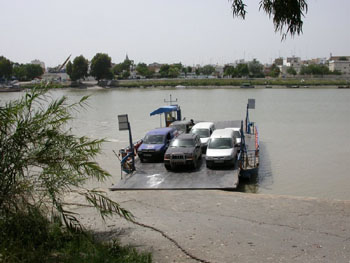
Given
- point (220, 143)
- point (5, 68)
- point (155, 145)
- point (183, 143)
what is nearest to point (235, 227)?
point (183, 143)

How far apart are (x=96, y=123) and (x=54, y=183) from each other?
36100 mm

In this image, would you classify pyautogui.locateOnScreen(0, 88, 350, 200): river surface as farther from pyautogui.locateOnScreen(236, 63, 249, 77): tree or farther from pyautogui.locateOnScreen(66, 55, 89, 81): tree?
pyautogui.locateOnScreen(236, 63, 249, 77): tree

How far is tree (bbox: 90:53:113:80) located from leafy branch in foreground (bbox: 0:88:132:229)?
13339 centimetres

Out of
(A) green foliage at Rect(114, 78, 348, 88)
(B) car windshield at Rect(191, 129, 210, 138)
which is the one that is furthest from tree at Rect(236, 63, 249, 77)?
(B) car windshield at Rect(191, 129, 210, 138)

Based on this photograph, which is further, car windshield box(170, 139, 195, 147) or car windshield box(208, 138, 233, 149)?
car windshield box(208, 138, 233, 149)

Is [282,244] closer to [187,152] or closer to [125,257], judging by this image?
[125,257]

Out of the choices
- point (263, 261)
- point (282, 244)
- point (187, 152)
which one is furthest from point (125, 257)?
point (187, 152)

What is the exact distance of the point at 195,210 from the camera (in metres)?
11.3

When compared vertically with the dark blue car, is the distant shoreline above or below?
above

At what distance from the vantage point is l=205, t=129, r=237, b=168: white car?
1689cm

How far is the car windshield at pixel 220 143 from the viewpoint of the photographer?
707 inches

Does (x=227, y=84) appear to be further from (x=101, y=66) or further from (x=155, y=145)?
(x=155, y=145)

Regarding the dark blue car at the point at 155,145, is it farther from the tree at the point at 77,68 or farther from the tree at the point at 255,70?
the tree at the point at 255,70

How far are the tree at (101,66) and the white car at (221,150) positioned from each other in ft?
405
